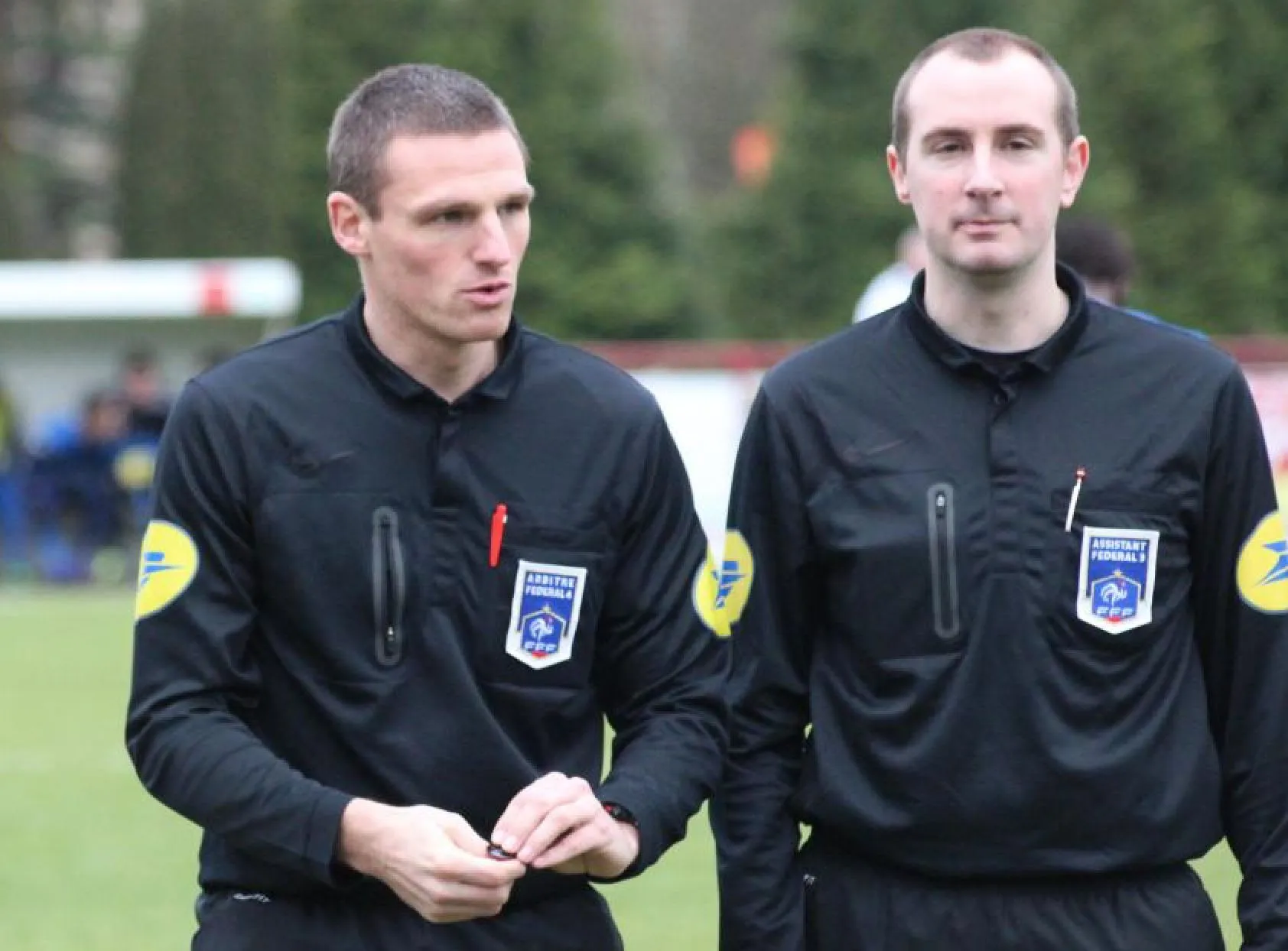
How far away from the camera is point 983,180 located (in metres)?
4.13

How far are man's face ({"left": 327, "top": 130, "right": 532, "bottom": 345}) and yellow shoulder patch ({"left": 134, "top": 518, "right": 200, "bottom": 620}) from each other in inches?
18.5

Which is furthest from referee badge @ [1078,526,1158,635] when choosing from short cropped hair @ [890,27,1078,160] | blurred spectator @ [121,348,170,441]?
blurred spectator @ [121,348,170,441]

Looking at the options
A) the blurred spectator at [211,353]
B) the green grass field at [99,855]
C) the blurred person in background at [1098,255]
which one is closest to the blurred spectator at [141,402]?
the blurred spectator at [211,353]

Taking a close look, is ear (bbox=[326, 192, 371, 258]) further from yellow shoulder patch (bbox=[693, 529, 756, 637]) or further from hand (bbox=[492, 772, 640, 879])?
hand (bbox=[492, 772, 640, 879])

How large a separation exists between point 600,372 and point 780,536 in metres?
0.39

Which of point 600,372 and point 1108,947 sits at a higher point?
point 600,372

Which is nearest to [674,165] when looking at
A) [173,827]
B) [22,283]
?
[22,283]

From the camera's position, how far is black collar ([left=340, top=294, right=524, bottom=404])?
4.07 m

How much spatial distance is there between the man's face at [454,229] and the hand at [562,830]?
67 cm

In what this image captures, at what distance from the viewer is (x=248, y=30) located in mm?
39031

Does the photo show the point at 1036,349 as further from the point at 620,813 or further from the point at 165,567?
the point at 165,567

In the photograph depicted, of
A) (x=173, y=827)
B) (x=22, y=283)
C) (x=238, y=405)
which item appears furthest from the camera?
(x=22, y=283)

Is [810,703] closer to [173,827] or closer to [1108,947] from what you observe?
[1108,947]

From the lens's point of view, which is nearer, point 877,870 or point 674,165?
point 877,870
